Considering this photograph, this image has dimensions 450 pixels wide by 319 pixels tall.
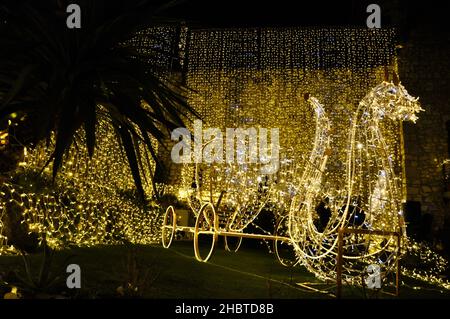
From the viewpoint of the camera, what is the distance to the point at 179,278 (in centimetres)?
411

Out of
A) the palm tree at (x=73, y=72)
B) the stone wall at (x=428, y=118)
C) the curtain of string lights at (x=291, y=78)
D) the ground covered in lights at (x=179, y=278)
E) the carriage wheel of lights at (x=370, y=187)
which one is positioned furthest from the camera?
the curtain of string lights at (x=291, y=78)

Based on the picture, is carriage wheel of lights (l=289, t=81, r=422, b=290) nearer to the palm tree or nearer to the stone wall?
Answer: the palm tree

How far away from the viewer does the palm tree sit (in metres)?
2.78

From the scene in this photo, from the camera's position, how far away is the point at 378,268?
3701mm

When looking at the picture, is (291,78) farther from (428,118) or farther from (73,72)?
(73,72)

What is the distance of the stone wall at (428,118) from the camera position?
9453mm

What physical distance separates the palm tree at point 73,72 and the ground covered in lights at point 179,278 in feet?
2.75

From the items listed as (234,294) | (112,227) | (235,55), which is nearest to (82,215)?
(112,227)

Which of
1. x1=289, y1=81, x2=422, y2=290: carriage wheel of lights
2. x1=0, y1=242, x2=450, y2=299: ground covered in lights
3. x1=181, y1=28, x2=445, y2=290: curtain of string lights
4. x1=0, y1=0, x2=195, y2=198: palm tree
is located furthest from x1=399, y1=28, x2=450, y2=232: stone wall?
x1=0, y1=0, x2=195, y2=198: palm tree

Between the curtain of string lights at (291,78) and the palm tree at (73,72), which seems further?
the curtain of string lights at (291,78)

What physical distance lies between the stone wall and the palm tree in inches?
301

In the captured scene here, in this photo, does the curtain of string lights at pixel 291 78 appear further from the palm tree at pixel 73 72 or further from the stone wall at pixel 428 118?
the palm tree at pixel 73 72

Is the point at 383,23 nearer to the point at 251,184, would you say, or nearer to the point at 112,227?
the point at 251,184

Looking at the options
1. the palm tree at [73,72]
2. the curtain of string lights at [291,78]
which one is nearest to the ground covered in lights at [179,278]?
the palm tree at [73,72]
